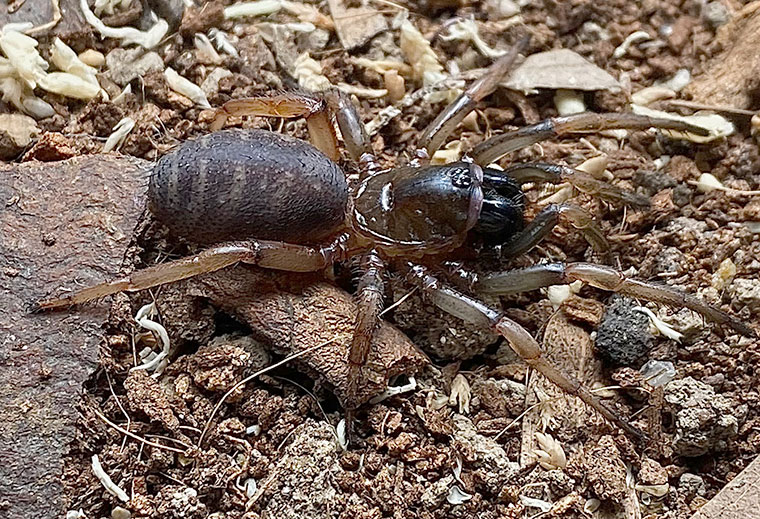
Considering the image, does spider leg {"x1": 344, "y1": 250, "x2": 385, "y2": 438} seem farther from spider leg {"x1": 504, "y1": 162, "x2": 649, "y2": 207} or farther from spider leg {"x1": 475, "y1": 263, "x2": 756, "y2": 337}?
spider leg {"x1": 504, "y1": 162, "x2": 649, "y2": 207}

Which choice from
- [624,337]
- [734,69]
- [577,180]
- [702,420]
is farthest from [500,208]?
[734,69]

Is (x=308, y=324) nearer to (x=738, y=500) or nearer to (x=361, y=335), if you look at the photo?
(x=361, y=335)

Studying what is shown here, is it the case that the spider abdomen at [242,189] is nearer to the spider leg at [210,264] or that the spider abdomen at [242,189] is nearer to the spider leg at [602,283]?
the spider leg at [210,264]

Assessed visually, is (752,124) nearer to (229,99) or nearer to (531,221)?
(531,221)

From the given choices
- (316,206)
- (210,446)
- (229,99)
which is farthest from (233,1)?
(210,446)

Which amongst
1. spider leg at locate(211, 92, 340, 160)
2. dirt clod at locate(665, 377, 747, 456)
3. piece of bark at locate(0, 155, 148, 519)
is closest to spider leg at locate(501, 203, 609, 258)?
dirt clod at locate(665, 377, 747, 456)
